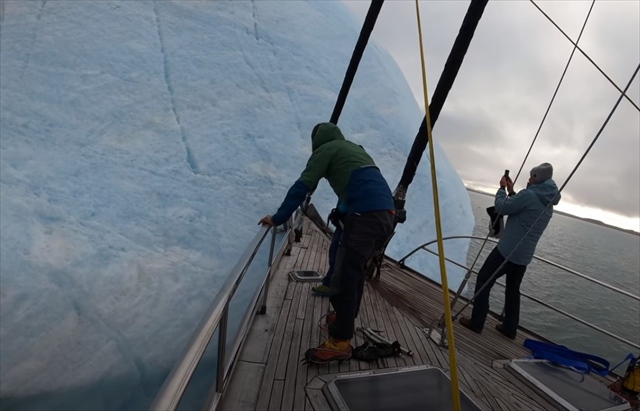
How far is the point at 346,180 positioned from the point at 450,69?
2.81m

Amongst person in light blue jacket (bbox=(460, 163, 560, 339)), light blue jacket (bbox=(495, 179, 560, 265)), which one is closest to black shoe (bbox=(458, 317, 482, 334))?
person in light blue jacket (bbox=(460, 163, 560, 339))

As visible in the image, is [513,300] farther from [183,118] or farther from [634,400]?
[183,118]

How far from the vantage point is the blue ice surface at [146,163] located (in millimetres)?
4680

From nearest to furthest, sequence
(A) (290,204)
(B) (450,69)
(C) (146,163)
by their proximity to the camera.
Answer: (A) (290,204) < (B) (450,69) < (C) (146,163)

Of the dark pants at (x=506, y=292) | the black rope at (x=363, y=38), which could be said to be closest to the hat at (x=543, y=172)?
the dark pants at (x=506, y=292)

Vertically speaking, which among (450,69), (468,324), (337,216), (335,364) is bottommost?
(335,364)

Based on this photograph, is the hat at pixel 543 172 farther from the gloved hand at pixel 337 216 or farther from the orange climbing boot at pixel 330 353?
the orange climbing boot at pixel 330 353

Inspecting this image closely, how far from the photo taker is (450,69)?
4.43 meters

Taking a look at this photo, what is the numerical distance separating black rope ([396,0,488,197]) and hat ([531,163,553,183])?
4.94ft

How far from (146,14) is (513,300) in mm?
12172

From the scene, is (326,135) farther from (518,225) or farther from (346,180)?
(518,225)

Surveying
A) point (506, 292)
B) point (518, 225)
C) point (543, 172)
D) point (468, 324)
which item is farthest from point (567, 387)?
point (543, 172)

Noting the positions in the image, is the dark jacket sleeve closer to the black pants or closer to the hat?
the black pants

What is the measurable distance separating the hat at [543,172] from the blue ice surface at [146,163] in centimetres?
415
